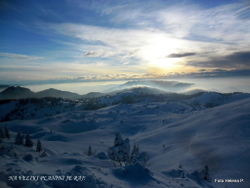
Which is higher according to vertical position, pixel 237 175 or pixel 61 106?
pixel 237 175

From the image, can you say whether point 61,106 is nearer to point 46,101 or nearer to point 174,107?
point 46,101

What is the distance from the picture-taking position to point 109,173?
36.1 feet

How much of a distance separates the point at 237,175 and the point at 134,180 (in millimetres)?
11145

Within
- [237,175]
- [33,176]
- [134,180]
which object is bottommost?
[237,175]

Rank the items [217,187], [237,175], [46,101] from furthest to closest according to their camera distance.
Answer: [46,101] < [237,175] < [217,187]

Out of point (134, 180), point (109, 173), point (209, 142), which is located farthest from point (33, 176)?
point (209, 142)

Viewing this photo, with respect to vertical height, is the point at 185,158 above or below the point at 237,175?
below

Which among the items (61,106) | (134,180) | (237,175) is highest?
(134,180)

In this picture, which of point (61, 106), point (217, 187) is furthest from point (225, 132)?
point (61, 106)

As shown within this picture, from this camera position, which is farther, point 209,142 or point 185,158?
point 209,142

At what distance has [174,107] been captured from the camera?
95.2m

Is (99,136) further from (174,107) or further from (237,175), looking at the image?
(174,107)

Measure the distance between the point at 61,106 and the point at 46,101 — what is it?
24.4 m

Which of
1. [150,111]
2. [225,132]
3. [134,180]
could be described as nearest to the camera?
[134,180]
